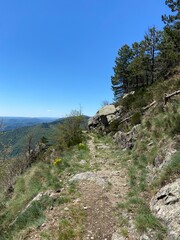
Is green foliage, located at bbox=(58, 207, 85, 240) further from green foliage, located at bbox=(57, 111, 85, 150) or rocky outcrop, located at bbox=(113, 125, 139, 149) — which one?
green foliage, located at bbox=(57, 111, 85, 150)

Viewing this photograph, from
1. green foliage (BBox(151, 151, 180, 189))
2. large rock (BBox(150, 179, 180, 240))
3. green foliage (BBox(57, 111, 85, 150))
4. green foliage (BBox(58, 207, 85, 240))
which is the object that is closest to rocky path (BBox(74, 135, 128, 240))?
green foliage (BBox(58, 207, 85, 240))

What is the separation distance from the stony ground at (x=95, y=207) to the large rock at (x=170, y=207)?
41.4 inches

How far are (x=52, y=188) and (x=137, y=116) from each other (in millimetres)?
9619

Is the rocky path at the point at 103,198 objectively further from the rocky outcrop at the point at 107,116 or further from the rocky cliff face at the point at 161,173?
the rocky outcrop at the point at 107,116

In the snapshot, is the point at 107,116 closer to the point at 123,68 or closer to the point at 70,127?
the point at 70,127

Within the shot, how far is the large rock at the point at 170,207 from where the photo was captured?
12.6 ft

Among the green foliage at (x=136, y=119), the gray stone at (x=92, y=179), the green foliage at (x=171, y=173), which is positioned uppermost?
the green foliage at (x=136, y=119)

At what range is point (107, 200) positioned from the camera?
6227 millimetres

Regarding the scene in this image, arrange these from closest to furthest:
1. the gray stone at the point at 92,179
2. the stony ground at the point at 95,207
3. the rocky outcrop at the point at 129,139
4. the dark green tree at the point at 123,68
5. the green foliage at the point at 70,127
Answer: the stony ground at the point at 95,207 < the gray stone at the point at 92,179 < the rocky outcrop at the point at 129,139 < the green foliage at the point at 70,127 < the dark green tree at the point at 123,68

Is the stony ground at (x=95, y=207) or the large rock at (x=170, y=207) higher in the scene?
the large rock at (x=170, y=207)

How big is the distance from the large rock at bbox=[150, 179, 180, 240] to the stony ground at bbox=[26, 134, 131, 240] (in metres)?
1.05

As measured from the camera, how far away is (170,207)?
14.5ft

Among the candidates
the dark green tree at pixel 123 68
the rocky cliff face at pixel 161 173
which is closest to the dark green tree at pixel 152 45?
the dark green tree at pixel 123 68

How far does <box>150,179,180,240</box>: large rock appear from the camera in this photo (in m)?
3.84
